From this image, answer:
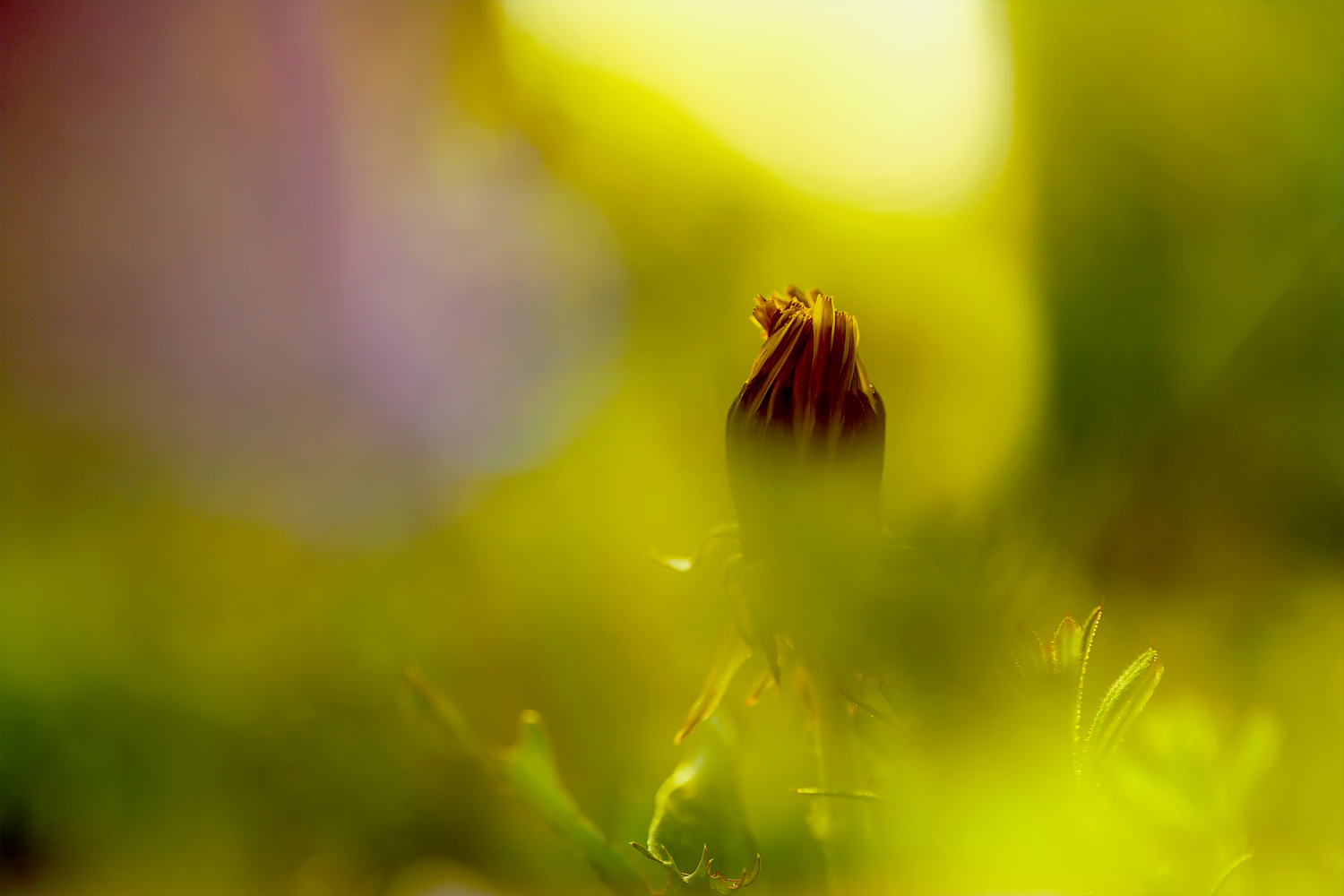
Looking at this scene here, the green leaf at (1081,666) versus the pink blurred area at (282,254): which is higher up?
the pink blurred area at (282,254)

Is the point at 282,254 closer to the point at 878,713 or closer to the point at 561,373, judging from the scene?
the point at 561,373

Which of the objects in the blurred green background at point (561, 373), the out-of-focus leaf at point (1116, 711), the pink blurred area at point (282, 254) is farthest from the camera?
the pink blurred area at point (282, 254)

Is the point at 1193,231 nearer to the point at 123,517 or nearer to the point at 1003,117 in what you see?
the point at 1003,117

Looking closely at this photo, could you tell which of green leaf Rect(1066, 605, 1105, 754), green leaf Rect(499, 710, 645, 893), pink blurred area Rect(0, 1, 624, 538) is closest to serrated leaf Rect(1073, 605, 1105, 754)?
green leaf Rect(1066, 605, 1105, 754)

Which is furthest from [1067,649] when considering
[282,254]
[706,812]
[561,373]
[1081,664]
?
[282,254]

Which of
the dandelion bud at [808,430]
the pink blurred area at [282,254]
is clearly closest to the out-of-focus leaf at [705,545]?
the dandelion bud at [808,430]

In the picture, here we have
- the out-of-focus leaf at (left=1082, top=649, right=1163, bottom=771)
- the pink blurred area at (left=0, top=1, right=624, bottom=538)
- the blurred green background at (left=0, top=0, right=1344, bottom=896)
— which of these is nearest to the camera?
the out-of-focus leaf at (left=1082, top=649, right=1163, bottom=771)

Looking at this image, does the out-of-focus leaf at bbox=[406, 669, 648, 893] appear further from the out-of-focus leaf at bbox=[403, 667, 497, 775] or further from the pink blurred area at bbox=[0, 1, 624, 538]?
the pink blurred area at bbox=[0, 1, 624, 538]

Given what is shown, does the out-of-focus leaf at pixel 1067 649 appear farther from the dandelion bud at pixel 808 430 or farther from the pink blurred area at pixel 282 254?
the pink blurred area at pixel 282 254
